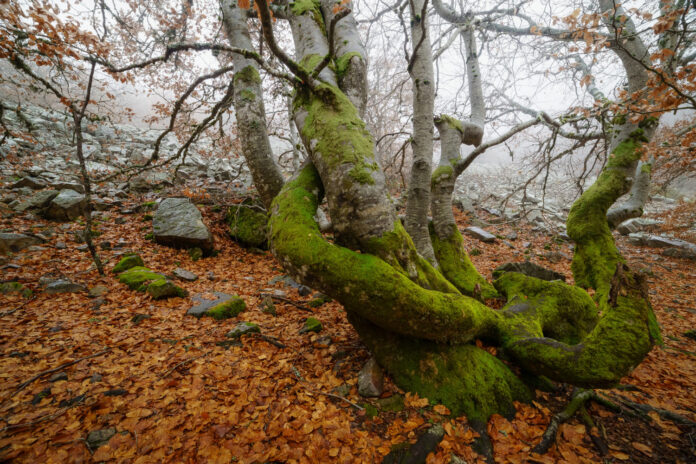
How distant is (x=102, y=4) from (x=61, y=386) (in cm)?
766

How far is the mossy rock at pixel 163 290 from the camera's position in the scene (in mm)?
3980

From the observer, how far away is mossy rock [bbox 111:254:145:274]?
15.2ft

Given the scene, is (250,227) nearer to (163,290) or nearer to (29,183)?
(163,290)

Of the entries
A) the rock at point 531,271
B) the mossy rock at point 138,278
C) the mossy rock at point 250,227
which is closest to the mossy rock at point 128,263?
the mossy rock at point 138,278

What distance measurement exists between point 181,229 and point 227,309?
10.3 feet

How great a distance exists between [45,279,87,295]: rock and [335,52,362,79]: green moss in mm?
4994

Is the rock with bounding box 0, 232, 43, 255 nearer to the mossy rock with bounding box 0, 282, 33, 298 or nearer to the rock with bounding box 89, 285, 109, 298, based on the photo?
the mossy rock with bounding box 0, 282, 33, 298

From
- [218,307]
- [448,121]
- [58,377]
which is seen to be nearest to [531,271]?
[448,121]

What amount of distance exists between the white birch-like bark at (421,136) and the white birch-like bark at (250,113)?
2681mm

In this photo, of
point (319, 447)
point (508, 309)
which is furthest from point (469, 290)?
point (319, 447)

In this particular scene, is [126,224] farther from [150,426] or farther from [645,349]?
[645,349]

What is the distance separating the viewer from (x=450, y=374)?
2391 millimetres

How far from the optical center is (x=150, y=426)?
1941 millimetres

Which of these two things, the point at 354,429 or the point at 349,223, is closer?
the point at 354,429
